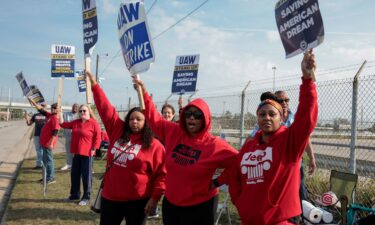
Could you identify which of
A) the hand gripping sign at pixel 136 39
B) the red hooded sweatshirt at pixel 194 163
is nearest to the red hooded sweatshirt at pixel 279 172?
the red hooded sweatshirt at pixel 194 163

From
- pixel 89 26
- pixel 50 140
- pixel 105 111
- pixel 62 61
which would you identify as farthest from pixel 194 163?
pixel 50 140

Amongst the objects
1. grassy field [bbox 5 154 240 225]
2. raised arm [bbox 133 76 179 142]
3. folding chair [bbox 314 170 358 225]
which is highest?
raised arm [bbox 133 76 179 142]

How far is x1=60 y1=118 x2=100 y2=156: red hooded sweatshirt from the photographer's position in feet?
25.3

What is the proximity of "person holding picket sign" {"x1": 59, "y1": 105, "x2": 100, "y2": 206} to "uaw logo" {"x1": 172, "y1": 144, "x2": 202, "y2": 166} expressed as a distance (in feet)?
14.1

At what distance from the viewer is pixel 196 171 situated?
3.32 m

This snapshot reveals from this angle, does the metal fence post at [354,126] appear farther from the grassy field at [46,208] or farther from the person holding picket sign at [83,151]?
the person holding picket sign at [83,151]

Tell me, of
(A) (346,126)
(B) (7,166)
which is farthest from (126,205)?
(B) (7,166)

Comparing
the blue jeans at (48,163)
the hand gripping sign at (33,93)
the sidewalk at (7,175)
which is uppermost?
the hand gripping sign at (33,93)

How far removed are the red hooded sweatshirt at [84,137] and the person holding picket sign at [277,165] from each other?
540 cm

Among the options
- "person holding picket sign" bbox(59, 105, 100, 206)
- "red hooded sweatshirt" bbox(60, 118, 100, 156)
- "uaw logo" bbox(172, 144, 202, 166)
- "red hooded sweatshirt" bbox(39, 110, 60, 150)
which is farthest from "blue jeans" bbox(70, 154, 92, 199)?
"uaw logo" bbox(172, 144, 202, 166)

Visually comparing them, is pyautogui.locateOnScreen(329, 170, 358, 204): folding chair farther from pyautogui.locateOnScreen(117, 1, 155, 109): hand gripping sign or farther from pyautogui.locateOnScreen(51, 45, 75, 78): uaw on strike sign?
pyautogui.locateOnScreen(51, 45, 75, 78): uaw on strike sign

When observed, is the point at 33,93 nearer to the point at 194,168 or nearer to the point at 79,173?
the point at 79,173

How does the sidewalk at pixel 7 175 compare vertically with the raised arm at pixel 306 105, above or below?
below

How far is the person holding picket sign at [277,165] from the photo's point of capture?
2.61 metres
